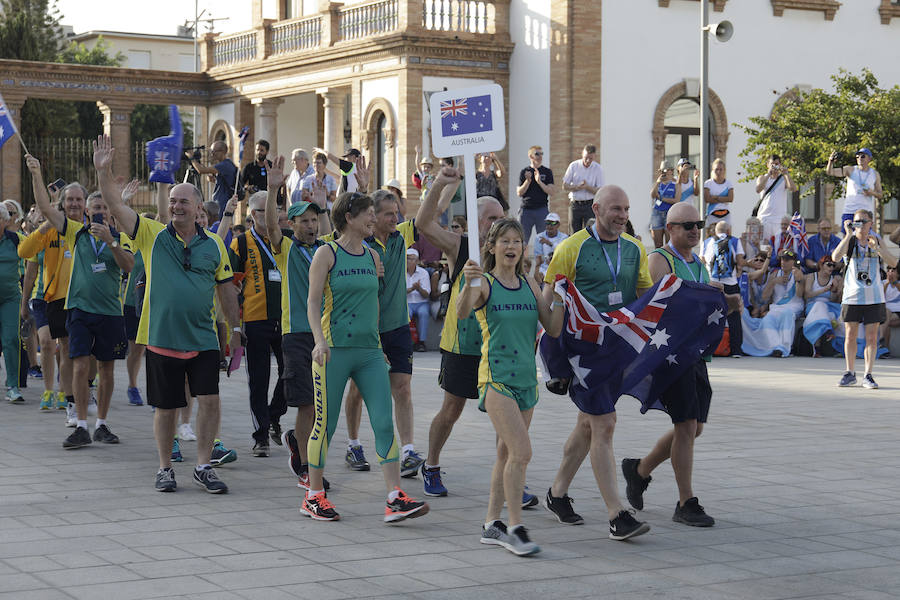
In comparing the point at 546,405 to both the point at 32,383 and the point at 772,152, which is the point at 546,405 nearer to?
the point at 32,383

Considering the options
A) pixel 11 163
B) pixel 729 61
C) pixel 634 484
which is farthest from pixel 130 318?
pixel 11 163

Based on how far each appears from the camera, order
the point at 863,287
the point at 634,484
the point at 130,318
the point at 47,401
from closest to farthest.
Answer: the point at 634,484 < the point at 47,401 < the point at 130,318 < the point at 863,287

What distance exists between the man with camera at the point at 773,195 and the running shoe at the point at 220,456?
49.0ft

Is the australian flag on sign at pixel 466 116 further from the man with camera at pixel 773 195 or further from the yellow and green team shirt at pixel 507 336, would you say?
the man with camera at pixel 773 195

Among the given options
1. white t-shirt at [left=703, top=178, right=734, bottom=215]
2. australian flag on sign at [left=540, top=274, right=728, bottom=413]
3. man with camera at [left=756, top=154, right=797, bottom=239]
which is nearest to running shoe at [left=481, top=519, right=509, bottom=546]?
australian flag on sign at [left=540, top=274, right=728, bottom=413]

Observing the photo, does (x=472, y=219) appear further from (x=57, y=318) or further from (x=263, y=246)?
(x=57, y=318)

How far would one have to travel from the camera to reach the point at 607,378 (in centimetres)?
742

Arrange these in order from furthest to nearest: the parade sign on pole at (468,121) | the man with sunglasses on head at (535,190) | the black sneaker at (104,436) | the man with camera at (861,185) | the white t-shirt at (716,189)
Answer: the white t-shirt at (716,189), the man with sunglasses on head at (535,190), the man with camera at (861,185), the black sneaker at (104,436), the parade sign on pole at (468,121)

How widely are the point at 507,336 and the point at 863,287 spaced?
881 centimetres

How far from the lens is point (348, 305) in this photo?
25.5ft

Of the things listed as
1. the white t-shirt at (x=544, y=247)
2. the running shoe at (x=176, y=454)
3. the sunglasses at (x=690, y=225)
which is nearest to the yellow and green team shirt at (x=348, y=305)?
the sunglasses at (x=690, y=225)

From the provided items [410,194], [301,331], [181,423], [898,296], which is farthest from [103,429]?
[410,194]

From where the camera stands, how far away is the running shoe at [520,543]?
6.75m

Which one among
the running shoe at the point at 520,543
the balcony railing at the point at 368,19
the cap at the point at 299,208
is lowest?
the running shoe at the point at 520,543
